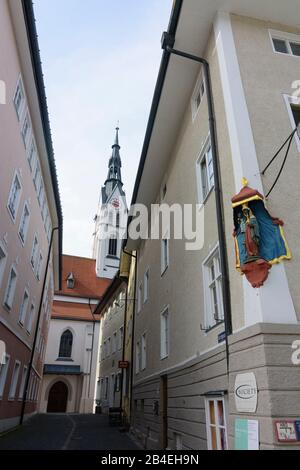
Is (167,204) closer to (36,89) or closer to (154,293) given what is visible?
(154,293)

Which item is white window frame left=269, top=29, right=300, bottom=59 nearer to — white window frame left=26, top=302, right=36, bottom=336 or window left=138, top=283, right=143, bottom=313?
window left=138, top=283, right=143, bottom=313

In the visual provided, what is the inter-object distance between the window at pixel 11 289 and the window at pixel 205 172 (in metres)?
9.64

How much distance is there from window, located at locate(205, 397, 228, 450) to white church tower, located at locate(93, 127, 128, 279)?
49.8m

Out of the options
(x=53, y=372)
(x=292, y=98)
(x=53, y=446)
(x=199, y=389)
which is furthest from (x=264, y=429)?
(x=53, y=372)

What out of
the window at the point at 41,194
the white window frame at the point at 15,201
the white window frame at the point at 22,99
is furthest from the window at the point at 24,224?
the white window frame at the point at 22,99

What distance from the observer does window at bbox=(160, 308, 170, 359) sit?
43.5 feet

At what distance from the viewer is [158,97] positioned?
12.6 meters

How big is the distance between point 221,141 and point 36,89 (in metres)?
10.3

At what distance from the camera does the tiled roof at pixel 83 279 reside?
51.0m

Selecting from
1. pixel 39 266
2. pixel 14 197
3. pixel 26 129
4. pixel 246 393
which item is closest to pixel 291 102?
pixel 246 393

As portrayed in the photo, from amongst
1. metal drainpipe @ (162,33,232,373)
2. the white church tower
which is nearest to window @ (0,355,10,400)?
metal drainpipe @ (162,33,232,373)

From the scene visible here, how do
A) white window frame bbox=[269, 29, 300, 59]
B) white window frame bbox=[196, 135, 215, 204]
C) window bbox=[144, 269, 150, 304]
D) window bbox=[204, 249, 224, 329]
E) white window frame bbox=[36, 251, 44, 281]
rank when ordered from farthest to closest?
white window frame bbox=[36, 251, 44, 281], window bbox=[144, 269, 150, 304], white window frame bbox=[269, 29, 300, 59], white window frame bbox=[196, 135, 215, 204], window bbox=[204, 249, 224, 329]

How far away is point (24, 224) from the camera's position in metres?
17.8

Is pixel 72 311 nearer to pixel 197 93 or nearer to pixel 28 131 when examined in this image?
pixel 28 131
